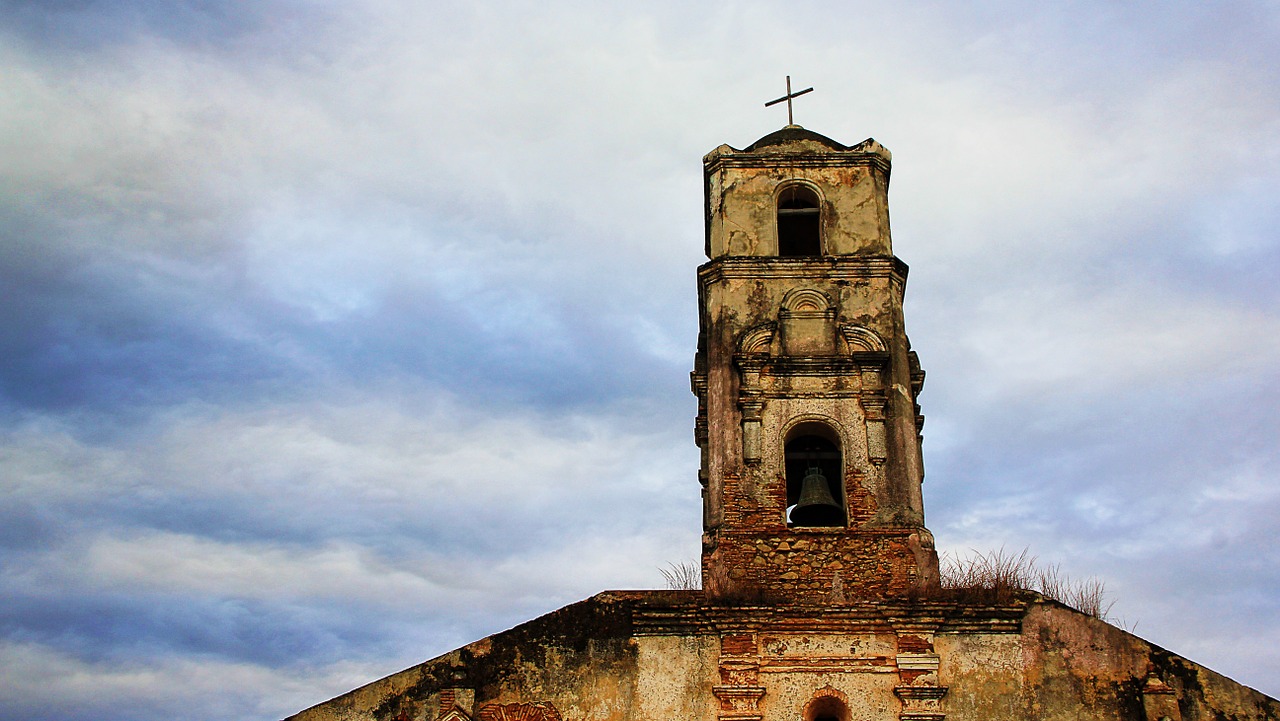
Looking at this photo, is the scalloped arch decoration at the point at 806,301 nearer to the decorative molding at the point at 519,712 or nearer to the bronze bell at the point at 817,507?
the bronze bell at the point at 817,507

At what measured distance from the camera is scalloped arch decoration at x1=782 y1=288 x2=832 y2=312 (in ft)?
41.6

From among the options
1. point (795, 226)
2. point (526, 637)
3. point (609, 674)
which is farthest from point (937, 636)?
point (795, 226)

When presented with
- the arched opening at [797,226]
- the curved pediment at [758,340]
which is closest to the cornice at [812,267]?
the curved pediment at [758,340]

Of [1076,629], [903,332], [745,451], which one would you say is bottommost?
[1076,629]

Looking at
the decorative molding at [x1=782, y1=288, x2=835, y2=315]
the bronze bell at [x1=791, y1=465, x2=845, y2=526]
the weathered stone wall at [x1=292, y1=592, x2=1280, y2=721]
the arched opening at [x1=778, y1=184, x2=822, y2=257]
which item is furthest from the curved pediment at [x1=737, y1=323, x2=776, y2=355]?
the weathered stone wall at [x1=292, y1=592, x2=1280, y2=721]

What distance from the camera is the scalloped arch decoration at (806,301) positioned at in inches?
499

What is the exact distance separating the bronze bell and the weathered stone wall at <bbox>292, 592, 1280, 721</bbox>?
113 cm

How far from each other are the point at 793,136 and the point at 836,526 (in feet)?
15.8

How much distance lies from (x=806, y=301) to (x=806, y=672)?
3826mm

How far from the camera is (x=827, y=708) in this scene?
10.7 metres

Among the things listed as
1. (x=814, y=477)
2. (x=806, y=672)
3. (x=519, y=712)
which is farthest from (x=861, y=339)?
(x=519, y=712)

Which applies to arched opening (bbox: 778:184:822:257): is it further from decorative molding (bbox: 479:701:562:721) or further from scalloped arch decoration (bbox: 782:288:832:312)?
decorative molding (bbox: 479:701:562:721)

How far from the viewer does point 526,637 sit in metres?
10.9

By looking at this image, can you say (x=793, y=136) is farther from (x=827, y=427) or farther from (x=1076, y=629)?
(x=1076, y=629)
